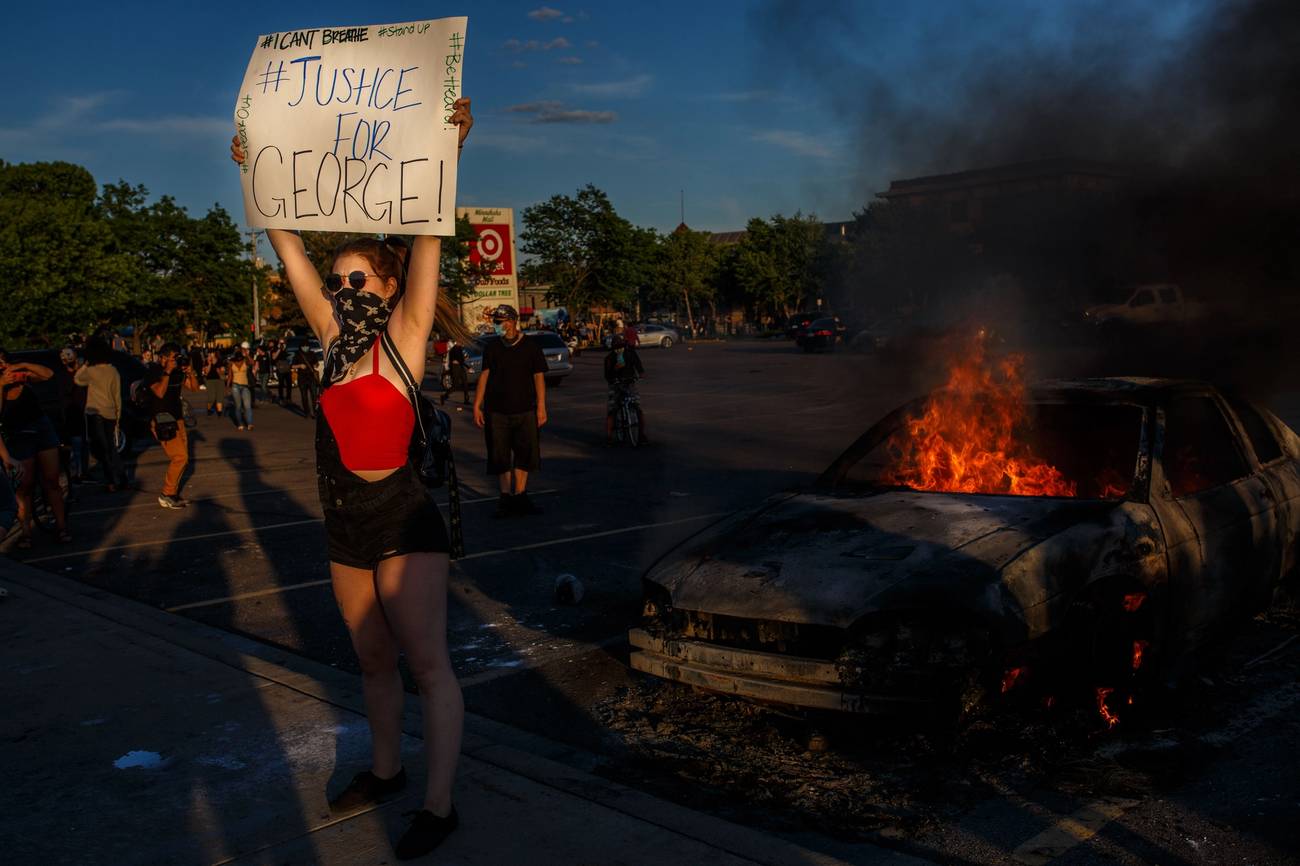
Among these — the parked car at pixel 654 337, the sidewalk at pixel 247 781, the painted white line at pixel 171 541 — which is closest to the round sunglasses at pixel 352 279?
the sidewalk at pixel 247 781

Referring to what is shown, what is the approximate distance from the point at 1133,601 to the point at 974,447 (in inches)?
51.0

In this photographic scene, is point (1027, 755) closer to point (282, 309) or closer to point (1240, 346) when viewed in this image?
point (1240, 346)

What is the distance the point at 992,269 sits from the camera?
11.3 meters

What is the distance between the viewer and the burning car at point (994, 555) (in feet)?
13.4

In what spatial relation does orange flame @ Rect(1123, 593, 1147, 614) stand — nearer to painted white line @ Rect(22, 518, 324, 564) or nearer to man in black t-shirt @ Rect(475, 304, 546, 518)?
man in black t-shirt @ Rect(475, 304, 546, 518)

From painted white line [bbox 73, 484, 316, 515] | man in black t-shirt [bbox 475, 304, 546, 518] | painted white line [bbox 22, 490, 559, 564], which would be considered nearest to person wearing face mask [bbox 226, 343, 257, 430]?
painted white line [bbox 73, 484, 316, 515]

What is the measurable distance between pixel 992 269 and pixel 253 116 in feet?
29.2

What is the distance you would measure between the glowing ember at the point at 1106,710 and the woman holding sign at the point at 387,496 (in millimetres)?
2563

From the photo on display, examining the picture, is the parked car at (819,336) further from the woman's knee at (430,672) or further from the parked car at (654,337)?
the woman's knee at (430,672)

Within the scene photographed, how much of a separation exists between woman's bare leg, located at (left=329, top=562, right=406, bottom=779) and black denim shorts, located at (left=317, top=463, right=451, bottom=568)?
0.08m

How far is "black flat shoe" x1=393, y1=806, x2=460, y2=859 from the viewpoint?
10.9 feet

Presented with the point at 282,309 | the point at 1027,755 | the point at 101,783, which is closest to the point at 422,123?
the point at 101,783

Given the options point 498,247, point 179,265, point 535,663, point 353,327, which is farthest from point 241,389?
point 179,265

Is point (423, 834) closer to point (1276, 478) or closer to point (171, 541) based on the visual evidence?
point (1276, 478)
